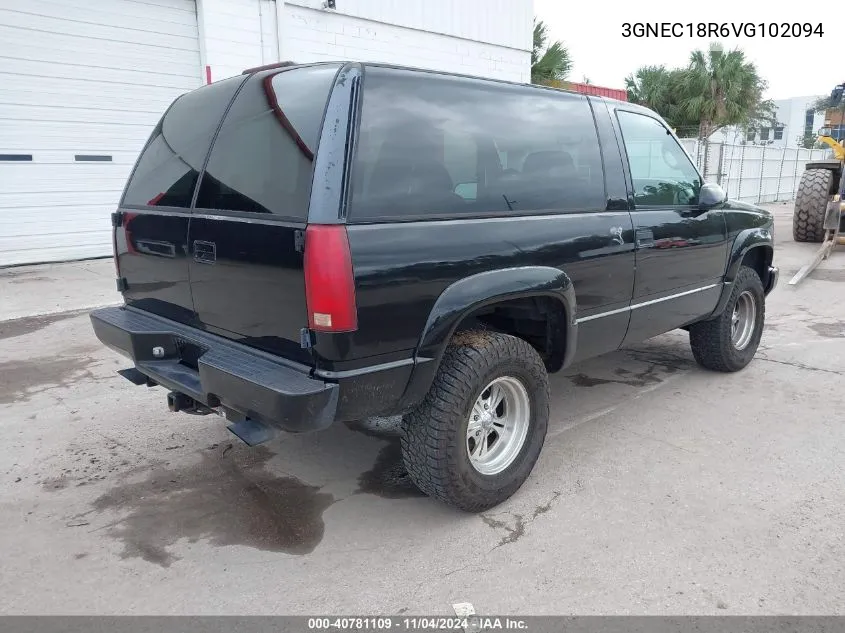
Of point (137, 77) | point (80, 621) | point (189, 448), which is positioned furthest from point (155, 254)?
point (137, 77)

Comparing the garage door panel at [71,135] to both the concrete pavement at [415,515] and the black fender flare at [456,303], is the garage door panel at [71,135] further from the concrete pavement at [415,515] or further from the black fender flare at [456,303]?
the black fender flare at [456,303]

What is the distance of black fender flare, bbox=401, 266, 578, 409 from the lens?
2797 mm

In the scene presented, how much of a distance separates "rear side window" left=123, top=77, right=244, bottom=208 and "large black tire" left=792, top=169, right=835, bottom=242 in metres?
11.8

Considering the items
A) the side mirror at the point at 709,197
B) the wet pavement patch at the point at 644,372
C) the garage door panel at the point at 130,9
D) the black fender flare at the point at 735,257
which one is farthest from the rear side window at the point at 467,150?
the garage door panel at the point at 130,9

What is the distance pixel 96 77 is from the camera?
9.29m

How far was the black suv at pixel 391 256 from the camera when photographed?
261cm

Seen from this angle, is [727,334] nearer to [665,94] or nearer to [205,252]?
[205,252]

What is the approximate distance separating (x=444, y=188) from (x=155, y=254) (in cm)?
154

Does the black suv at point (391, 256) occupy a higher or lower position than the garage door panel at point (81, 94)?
lower

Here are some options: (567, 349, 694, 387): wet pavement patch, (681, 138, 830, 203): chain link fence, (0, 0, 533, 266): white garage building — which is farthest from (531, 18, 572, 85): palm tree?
(567, 349, 694, 387): wet pavement patch

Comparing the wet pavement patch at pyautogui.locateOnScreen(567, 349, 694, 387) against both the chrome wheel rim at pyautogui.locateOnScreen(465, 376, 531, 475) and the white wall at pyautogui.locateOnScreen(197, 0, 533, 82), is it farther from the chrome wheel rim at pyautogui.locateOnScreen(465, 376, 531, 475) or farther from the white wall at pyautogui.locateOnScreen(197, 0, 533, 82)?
the white wall at pyautogui.locateOnScreen(197, 0, 533, 82)

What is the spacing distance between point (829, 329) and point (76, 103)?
9.62 meters

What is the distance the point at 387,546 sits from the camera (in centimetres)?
295

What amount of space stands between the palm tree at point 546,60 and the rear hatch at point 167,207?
58.9ft
